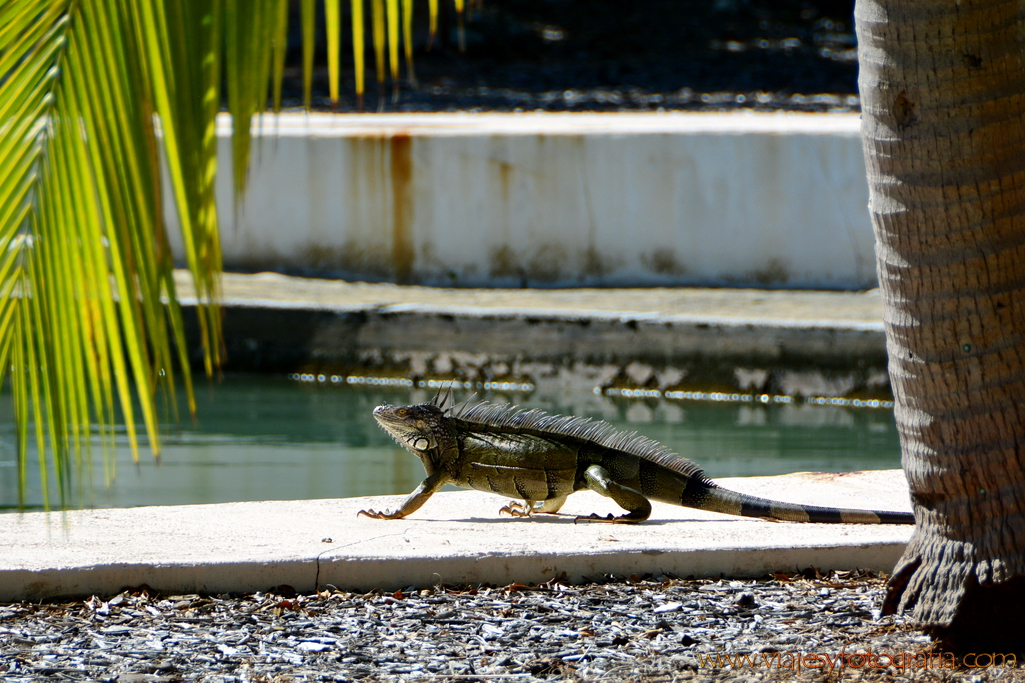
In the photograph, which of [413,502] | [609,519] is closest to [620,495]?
[609,519]

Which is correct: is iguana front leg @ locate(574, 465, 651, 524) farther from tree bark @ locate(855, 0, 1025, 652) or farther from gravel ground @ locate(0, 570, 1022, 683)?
tree bark @ locate(855, 0, 1025, 652)

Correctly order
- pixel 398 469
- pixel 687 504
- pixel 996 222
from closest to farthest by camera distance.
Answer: pixel 996 222, pixel 687 504, pixel 398 469

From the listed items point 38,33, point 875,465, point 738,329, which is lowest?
point 875,465

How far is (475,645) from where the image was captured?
331 centimetres

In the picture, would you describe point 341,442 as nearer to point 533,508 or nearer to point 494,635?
point 533,508

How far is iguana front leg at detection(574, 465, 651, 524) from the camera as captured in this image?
4.40 metres

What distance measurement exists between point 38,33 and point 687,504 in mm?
3569

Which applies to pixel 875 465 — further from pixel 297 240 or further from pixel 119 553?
pixel 297 240

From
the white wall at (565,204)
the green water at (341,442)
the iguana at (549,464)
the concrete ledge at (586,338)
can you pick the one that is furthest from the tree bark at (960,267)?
the white wall at (565,204)

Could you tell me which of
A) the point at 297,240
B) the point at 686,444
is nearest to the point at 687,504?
the point at 686,444

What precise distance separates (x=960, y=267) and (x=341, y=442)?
626 cm

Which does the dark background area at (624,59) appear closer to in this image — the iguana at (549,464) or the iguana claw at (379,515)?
the iguana at (549,464)

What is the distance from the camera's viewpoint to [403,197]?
12.2 meters

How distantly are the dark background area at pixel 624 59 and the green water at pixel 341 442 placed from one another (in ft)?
22.7
